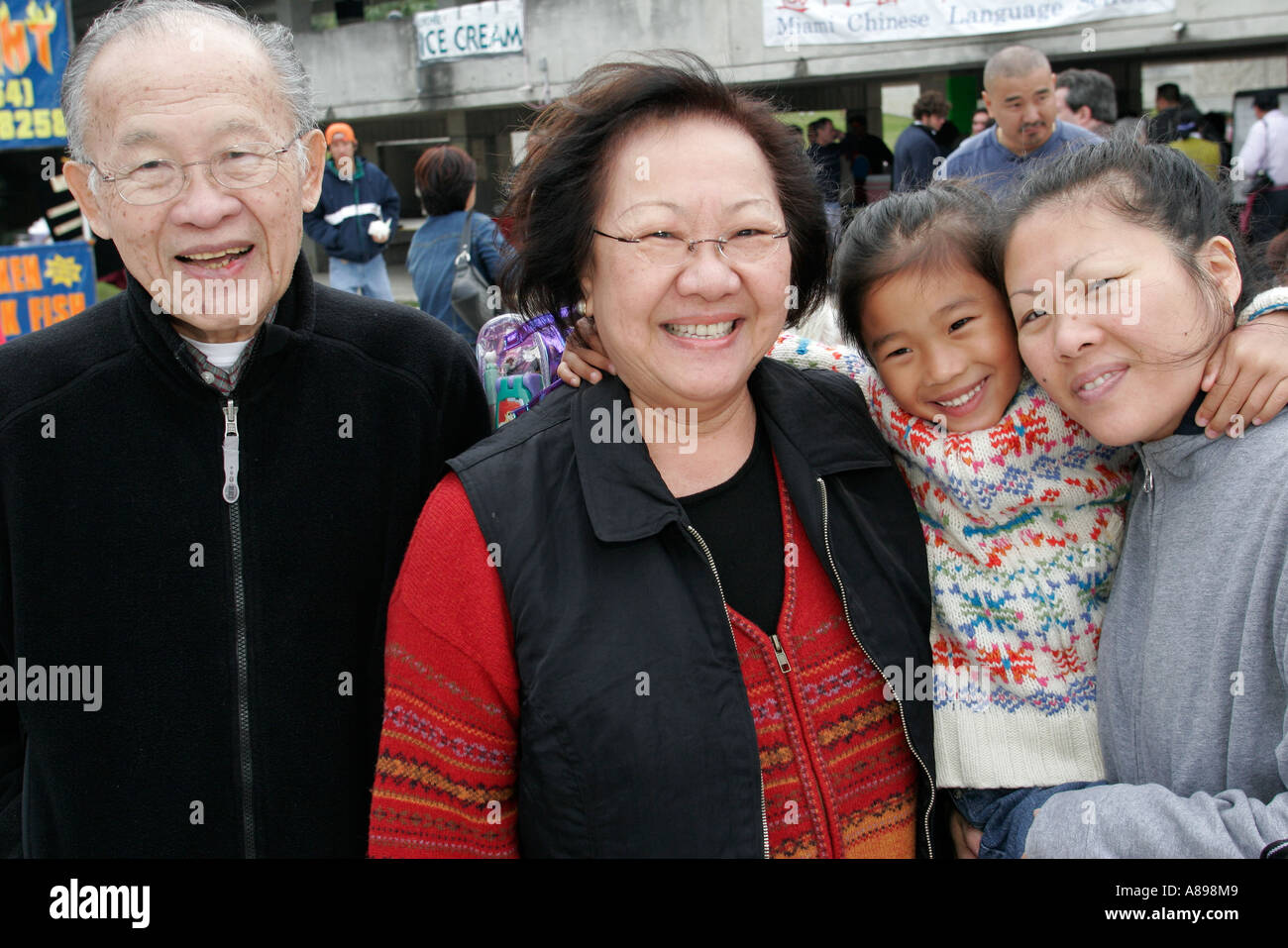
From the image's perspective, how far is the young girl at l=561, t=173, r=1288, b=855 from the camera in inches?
73.4

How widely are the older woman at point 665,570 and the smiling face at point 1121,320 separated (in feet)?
1.26

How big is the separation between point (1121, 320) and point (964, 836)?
0.98 metres

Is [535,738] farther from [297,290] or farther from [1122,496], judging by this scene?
[1122,496]

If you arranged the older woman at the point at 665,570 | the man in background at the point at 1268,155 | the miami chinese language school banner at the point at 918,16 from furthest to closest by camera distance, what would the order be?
the miami chinese language school banner at the point at 918,16, the man in background at the point at 1268,155, the older woman at the point at 665,570

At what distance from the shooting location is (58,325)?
6.36 ft

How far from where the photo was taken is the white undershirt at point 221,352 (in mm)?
1870

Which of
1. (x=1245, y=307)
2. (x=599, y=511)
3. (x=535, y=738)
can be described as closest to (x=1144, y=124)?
(x=1245, y=307)

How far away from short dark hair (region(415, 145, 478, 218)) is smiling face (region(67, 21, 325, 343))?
502 centimetres

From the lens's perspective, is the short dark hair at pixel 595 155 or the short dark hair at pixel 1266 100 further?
the short dark hair at pixel 1266 100

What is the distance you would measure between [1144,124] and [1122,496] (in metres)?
0.67

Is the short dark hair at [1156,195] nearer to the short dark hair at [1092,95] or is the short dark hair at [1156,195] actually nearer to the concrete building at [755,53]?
the short dark hair at [1092,95]

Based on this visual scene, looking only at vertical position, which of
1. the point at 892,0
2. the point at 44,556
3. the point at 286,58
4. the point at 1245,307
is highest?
the point at 892,0

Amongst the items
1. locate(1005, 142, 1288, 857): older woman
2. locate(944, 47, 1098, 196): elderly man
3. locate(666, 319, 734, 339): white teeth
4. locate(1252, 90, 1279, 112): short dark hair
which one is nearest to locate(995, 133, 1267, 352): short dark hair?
locate(1005, 142, 1288, 857): older woman

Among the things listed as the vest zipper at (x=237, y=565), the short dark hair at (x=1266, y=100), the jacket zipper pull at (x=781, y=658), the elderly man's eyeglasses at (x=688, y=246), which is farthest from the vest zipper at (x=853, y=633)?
the short dark hair at (x=1266, y=100)
